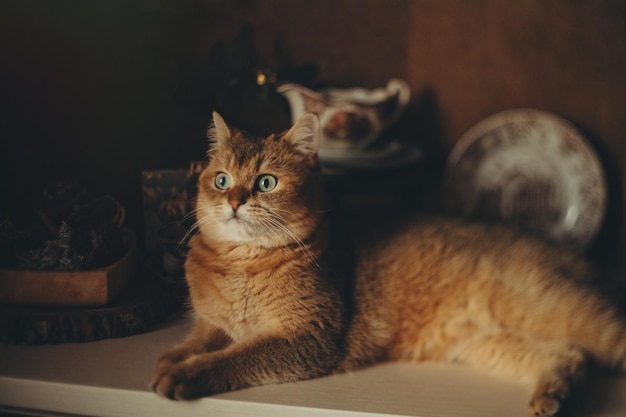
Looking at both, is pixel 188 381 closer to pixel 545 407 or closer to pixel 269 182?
pixel 269 182

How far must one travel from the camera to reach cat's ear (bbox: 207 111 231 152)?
1190 mm

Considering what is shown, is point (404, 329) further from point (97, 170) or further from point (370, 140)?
point (97, 170)

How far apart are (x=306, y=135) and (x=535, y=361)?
1.94ft

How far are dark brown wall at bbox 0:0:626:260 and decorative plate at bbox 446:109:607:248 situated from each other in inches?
3.5

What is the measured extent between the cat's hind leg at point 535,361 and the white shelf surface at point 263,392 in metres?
0.03

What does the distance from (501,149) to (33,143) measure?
117 centimetres

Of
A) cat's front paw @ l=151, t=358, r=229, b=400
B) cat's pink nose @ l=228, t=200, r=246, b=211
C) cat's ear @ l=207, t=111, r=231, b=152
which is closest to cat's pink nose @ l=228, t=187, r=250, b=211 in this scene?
cat's pink nose @ l=228, t=200, r=246, b=211

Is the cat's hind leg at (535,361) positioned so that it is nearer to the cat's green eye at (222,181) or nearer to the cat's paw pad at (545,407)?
the cat's paw pad at (545,407)

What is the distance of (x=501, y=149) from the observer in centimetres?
168

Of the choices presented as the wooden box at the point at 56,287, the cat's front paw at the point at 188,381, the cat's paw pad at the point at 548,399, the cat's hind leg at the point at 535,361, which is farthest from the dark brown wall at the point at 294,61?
the cat's paw pad at the point at 548,399

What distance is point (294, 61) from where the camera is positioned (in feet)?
5.87

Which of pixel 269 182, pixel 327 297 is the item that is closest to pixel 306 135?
pixel 269 182

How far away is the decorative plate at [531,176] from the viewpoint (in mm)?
1617

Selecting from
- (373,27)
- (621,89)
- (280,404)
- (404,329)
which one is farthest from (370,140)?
(280,404)
